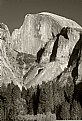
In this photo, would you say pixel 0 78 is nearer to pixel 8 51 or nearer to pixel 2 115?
pixel 8 51

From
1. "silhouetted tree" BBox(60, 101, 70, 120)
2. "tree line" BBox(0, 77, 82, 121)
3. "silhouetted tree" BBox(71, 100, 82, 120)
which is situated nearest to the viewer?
"tree line" BBox(0, 77, 82, 121)

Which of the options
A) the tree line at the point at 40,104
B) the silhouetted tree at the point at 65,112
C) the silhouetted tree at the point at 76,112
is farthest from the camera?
the silhouetted tree at the point at 76,112

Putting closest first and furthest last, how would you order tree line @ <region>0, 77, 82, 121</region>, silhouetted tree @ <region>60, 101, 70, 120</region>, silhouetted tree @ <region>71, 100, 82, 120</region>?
tree line @ <region>0, 77, 82, 121</region>, silhouetted tree @ <region>60, 101, 70, 120</region>, silhouetted tree @ <region>71, 100, 82, 120</region>

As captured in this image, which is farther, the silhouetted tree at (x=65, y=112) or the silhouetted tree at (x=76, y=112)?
the silhouetted tree at (x=76, y=112)

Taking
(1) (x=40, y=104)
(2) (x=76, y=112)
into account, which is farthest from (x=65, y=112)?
(1) (x=40, y=104)

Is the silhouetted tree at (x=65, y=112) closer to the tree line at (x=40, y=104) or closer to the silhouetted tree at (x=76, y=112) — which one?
the tree line at (x=40, y=104)

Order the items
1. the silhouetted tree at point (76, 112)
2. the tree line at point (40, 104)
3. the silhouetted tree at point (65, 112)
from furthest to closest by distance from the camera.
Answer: the silhouetted tree at point (76, 112) → the silhouetted tree at point (65, 112) → the tree line at point (40, 104)

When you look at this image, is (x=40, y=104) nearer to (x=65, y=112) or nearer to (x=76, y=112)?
(x=65, y=112)

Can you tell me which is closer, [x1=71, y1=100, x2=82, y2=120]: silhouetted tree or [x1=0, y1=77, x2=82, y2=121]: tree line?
[x1=0, y1=77, x2=82, y2=121]: tree line

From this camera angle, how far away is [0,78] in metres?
156

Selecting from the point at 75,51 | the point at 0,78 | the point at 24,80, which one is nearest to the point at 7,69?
the point at 0,78

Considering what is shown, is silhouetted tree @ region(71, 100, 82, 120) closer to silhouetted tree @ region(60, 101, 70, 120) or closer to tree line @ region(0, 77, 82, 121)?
tree line @ region(0, 77, 82, 121)

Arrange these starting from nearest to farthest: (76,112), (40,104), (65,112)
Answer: (65,112), (76,112), (40,104)

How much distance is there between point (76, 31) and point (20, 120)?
137695mm
